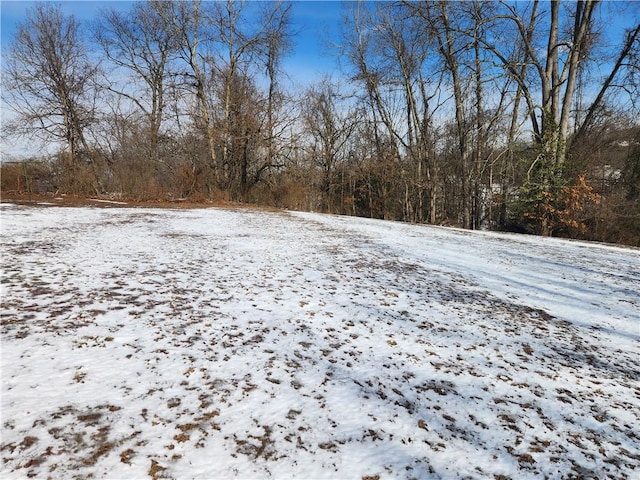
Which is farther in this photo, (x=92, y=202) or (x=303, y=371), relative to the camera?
(x=92, y=202)

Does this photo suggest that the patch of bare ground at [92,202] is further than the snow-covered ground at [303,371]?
Yes

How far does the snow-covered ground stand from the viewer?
5.99 feet

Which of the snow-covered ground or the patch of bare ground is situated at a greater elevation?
the patch of bare ground

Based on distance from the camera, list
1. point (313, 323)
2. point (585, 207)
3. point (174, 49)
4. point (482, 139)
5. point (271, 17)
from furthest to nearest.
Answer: point (174, 49) < point (271, 17) < point (482, 139) < point (585, 207) < point (313, 323)

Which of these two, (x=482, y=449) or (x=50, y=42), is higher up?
(x=50, y=42)

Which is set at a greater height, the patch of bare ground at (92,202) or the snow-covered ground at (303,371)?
the patch of bare ground at (92,202)

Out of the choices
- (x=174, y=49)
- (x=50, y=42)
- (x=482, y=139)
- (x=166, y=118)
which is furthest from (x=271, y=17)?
(x=482, y=139)

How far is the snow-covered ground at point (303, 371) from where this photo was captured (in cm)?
183

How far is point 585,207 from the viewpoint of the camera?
1408 cm

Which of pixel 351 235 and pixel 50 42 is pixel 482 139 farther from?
pixel 50 42

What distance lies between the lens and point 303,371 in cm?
264

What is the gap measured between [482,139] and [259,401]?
1744 cm

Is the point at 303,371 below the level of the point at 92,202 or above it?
below

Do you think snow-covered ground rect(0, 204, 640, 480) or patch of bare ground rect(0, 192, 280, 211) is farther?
patch of bare ground rect(0, 192, 280, 211)
